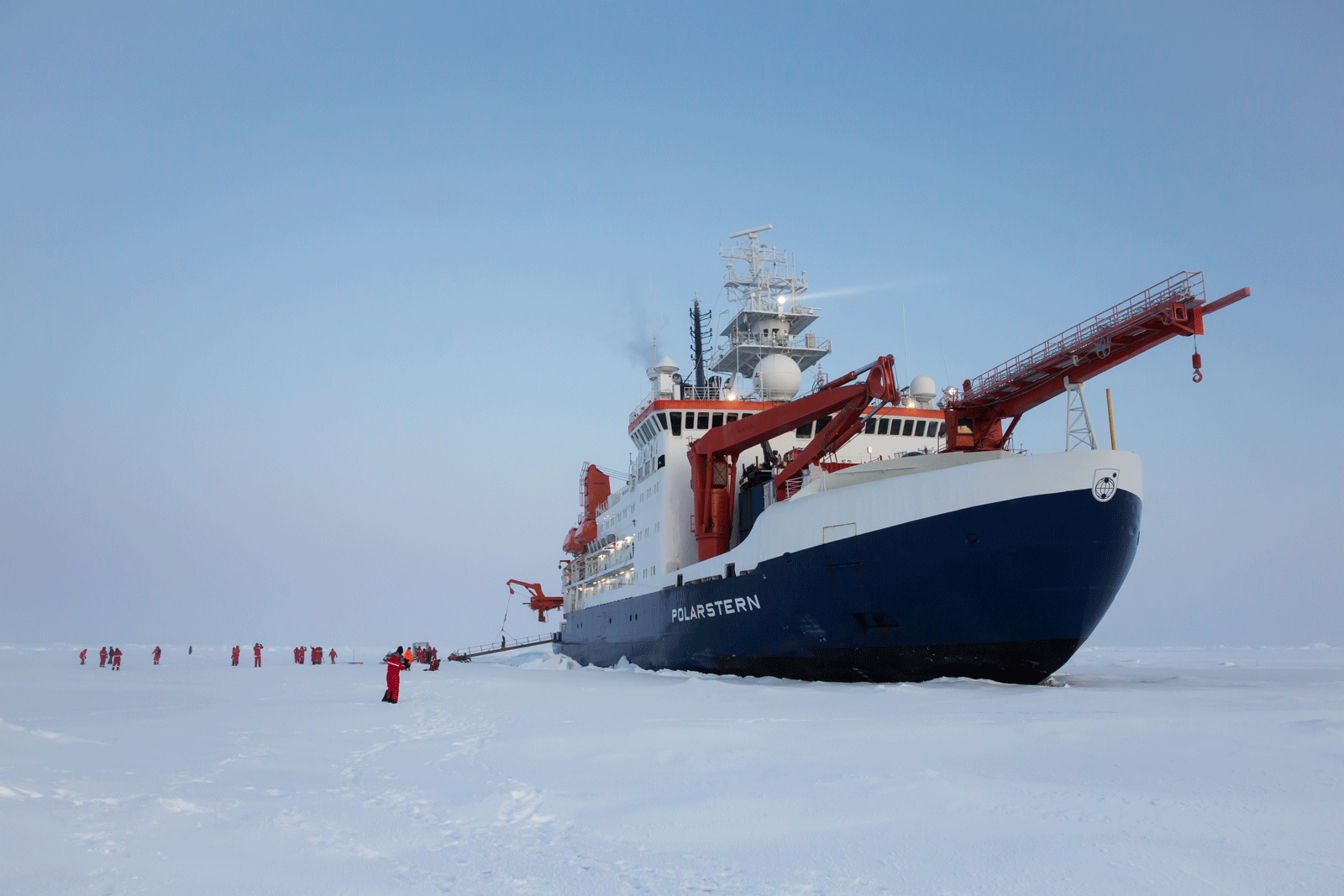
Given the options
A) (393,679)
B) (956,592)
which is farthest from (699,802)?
(956,592)

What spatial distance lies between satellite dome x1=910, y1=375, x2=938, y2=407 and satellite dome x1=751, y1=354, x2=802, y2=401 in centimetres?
385

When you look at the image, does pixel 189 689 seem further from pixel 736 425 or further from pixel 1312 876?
pixel 1312 876

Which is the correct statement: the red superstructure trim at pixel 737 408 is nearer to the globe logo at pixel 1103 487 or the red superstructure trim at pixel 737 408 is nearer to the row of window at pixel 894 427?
the row of window at pixel 894 427

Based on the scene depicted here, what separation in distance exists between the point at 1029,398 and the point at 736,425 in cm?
715

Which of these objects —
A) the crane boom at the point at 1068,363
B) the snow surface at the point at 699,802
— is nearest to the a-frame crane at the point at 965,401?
the crane boom at the point at 1068,363

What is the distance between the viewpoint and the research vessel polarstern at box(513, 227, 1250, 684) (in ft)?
47.5

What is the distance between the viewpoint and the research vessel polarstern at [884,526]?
1447cm

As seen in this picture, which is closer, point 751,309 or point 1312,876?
point 1312,876

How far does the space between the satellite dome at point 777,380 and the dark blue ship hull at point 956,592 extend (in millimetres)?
8971

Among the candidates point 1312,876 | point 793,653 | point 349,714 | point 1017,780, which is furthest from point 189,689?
point 1312,876

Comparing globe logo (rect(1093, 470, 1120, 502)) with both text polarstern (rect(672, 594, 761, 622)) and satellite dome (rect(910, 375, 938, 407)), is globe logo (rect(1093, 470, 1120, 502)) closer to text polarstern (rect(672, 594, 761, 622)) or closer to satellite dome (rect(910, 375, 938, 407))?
text polarstern (rect(672, 594, 761, 622))

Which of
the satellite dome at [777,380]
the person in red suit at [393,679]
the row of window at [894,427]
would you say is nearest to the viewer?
the person in red suit at [393,679]

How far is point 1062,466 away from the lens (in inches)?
564

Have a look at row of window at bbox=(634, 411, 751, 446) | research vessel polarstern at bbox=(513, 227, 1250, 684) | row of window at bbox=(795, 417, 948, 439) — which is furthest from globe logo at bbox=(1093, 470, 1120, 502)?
row of window at bbox=(634, 411, 751, 446)
